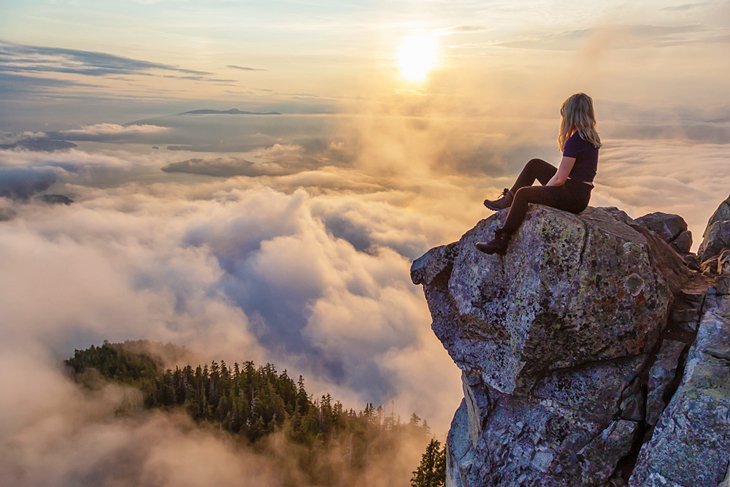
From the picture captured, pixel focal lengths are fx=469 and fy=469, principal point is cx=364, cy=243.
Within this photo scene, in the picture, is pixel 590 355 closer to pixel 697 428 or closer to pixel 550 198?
pixel 697 428

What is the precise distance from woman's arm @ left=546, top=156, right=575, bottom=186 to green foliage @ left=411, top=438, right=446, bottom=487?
46.6 meters

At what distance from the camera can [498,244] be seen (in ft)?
52.8

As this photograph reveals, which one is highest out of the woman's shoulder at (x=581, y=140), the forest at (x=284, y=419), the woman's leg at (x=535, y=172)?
the woman's shoulder at (x=581, y=140)

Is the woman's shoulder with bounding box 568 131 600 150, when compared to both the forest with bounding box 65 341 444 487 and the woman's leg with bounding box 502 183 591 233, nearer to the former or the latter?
the woman's leg with bounding box 502 183 591 233

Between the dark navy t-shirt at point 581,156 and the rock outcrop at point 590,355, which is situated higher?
the dark navy t-shirt at point 581,156

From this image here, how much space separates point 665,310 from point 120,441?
222 metres

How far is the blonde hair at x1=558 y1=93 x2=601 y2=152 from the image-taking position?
566 inches

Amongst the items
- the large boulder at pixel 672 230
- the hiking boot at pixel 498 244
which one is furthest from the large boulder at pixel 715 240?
the hiking boot at pixel 498 244

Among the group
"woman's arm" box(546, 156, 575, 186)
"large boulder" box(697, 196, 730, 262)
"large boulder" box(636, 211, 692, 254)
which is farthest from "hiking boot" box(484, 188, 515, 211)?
"large boulder" box(697, 196, 730, 262)

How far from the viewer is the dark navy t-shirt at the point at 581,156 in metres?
14.5

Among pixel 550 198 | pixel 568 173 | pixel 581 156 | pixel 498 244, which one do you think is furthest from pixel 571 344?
pixel 581 156

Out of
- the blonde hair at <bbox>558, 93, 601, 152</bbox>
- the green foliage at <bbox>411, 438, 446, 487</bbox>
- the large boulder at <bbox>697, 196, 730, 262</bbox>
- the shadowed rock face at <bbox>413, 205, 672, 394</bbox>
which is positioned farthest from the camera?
the green foliage at <bbox>411, 438, 446, 487</bbox>

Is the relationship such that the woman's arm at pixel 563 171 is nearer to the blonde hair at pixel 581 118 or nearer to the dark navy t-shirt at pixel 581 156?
the dark navy t-shirt at pixel 581 156

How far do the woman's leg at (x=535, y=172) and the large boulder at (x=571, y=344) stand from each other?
6.23ft
